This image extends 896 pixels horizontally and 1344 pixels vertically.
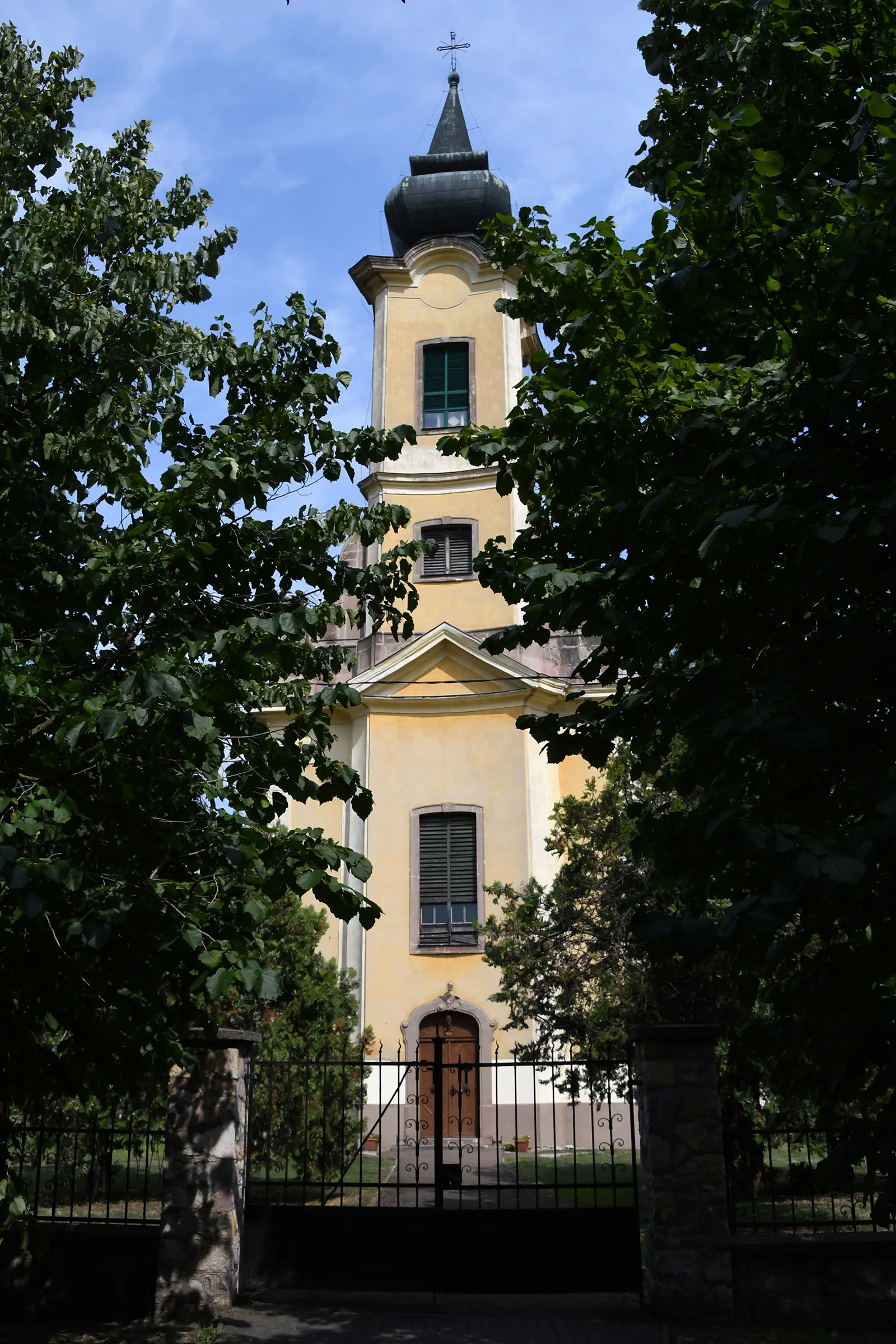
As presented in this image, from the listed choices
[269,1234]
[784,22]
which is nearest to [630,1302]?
[269,1234]

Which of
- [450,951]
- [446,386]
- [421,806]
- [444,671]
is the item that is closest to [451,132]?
[446,386]

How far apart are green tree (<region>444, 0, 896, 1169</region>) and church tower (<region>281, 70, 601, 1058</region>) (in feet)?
39.2

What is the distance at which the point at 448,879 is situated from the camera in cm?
1997

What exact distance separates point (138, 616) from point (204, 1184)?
444 centimetres

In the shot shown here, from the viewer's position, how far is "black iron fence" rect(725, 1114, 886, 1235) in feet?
15.8

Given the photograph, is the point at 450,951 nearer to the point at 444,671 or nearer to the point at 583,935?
the point at 444,671

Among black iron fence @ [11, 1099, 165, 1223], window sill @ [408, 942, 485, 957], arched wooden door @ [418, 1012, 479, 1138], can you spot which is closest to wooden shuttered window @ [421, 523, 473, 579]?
window sill @ [408, 942, 485, 957]

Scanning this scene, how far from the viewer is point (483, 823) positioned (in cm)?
2003

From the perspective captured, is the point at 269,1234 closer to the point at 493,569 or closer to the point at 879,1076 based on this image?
the point at 493,569

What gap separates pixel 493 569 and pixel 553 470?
2.43ft

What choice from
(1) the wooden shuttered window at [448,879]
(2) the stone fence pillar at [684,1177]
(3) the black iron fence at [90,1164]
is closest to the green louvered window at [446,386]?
(1) the wooden shuttered window at [448,879]

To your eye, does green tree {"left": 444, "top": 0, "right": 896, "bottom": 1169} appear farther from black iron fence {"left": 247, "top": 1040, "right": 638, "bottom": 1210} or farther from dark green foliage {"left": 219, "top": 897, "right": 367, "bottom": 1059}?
dark green foliage {"left": 219, "top": 897, "right": 367, "bottom": 1059}

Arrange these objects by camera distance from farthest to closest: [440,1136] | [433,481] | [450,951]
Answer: [433,481], [450,951], [440,1136]

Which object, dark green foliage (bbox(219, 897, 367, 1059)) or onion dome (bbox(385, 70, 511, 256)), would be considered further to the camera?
onion dome (bbox(385, 70, 511, 256))
